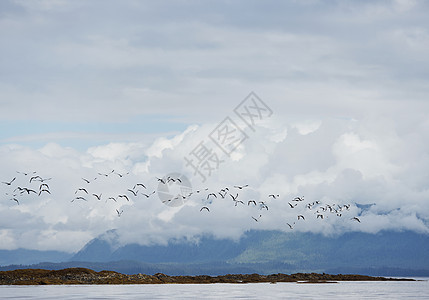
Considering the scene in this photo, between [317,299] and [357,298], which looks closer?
[317,299]

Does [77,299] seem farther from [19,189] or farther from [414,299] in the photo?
[414,299]

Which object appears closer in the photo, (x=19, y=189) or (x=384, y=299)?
(x=384, y=299)

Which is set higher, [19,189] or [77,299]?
[19,189]

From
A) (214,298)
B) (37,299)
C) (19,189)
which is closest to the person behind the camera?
(37,299)

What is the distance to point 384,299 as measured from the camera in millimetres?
112500

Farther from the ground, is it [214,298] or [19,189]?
[19,189]

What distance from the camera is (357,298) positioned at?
117 m

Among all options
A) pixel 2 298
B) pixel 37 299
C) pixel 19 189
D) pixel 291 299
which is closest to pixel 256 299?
pixel 291 299

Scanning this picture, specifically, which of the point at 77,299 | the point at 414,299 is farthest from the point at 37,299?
the point at 414,299

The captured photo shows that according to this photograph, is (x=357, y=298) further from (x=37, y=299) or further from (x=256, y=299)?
(x=37, y=299)

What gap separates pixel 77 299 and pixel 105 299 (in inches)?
191

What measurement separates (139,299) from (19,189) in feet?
145

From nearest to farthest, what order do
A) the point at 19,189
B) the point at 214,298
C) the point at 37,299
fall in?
the point at 37,299 → the point at 214,298 → the point at 19,189

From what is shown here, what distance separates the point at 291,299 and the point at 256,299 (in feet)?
20.8
